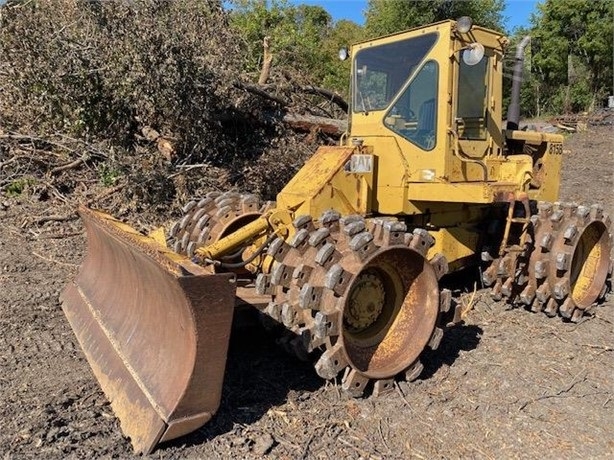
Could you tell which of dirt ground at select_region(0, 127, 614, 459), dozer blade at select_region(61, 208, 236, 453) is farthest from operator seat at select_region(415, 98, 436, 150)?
dozer blade at select_region(61, 208, 236, 453)

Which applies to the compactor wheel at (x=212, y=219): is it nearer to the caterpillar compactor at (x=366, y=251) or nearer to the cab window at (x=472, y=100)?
the caterpillar compactor at (x=366, y=251)

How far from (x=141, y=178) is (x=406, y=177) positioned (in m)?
4.66

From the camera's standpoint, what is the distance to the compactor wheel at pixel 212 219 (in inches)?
187

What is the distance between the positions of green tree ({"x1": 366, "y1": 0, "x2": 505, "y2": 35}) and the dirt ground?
915 inches

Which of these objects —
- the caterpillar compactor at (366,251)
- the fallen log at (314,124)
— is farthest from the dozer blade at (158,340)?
the fallen log at (314,124)

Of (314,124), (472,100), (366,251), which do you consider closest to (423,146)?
(472,100)

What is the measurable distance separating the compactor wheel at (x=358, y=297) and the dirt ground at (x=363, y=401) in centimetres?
23

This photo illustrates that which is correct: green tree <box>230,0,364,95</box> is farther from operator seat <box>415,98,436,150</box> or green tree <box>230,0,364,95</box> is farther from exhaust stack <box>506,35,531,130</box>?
operator seat <box>415,98,436,150</box>

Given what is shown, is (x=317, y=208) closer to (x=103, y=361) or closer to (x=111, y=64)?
(x=103, y=361)

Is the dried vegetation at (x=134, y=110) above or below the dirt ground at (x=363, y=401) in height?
above

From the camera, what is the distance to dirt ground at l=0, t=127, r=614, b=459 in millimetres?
3084

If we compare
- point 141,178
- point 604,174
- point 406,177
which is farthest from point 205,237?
point 604,174

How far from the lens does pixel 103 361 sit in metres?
3.70

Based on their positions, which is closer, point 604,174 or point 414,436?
point 414,436
